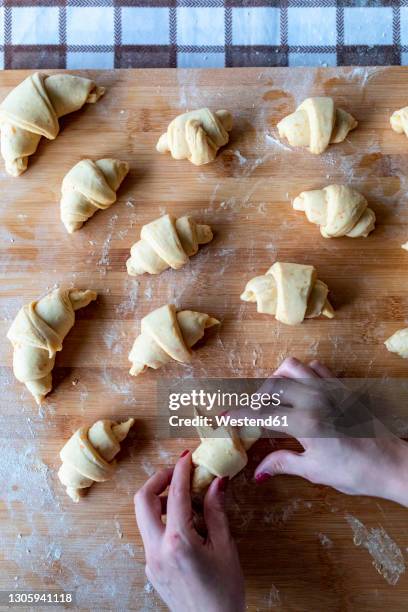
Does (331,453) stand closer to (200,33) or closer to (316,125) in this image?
(316,125)

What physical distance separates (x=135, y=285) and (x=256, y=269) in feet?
1.19

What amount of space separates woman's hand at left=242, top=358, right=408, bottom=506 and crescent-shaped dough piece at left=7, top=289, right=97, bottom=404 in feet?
2.07

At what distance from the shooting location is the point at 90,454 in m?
1.69

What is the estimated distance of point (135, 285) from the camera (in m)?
1.81

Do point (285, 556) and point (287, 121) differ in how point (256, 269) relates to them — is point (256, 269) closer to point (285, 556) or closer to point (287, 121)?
point (287, 121)

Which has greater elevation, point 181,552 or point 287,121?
point 287,121

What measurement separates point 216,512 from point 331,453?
348 millimetres

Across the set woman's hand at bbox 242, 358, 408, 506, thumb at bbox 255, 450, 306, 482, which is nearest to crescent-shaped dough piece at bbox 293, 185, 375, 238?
woman's hand at bbox 242, 358, 408, 506

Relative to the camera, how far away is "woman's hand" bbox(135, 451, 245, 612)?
5.04 feet

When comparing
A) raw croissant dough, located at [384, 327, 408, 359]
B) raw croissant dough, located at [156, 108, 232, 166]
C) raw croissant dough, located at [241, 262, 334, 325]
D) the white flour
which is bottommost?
the white flour

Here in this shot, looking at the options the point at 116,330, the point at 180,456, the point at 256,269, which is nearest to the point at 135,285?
the point at 116,330

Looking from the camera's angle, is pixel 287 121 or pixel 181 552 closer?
pixel 181 552

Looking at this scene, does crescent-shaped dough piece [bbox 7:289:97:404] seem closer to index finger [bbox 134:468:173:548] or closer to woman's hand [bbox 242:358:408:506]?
index finger [bbox 134:468:173:548]

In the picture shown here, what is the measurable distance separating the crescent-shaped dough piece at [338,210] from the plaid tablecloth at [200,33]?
1.50 feet
